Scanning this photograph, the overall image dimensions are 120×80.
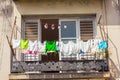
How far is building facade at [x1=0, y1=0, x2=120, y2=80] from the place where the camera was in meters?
14.5

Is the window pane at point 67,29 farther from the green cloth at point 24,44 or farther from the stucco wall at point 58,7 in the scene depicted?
the green cloth at point 24,44

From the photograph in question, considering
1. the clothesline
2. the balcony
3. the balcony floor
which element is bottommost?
the balcony floor

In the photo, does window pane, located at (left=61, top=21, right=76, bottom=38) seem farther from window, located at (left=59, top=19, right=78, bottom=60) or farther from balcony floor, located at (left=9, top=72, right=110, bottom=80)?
balcony floor, located at (left=9, top=72, right=110, bottom=80)

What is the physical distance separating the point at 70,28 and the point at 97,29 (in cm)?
115

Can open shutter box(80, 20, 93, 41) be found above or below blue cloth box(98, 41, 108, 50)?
above

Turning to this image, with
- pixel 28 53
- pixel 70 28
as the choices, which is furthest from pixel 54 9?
pixel 28 53

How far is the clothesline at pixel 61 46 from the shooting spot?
573 inches

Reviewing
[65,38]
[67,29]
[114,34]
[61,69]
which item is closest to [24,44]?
[61,69]

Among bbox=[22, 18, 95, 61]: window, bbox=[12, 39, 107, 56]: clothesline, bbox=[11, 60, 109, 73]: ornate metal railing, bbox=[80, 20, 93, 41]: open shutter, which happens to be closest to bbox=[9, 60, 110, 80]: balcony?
bbox=[11, 60, 109, 73]: ornate metal railing

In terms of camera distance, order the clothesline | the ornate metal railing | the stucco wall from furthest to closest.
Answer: the stucco wall, the clothesline, the ornate metal railing

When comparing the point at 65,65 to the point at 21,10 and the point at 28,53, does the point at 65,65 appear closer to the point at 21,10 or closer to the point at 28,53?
the point at 28,53

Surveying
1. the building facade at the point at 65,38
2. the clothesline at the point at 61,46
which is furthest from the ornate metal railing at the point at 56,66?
the clothesline at the point at 61,46

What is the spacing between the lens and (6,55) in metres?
15.3

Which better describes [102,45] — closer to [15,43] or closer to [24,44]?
[24,44]
